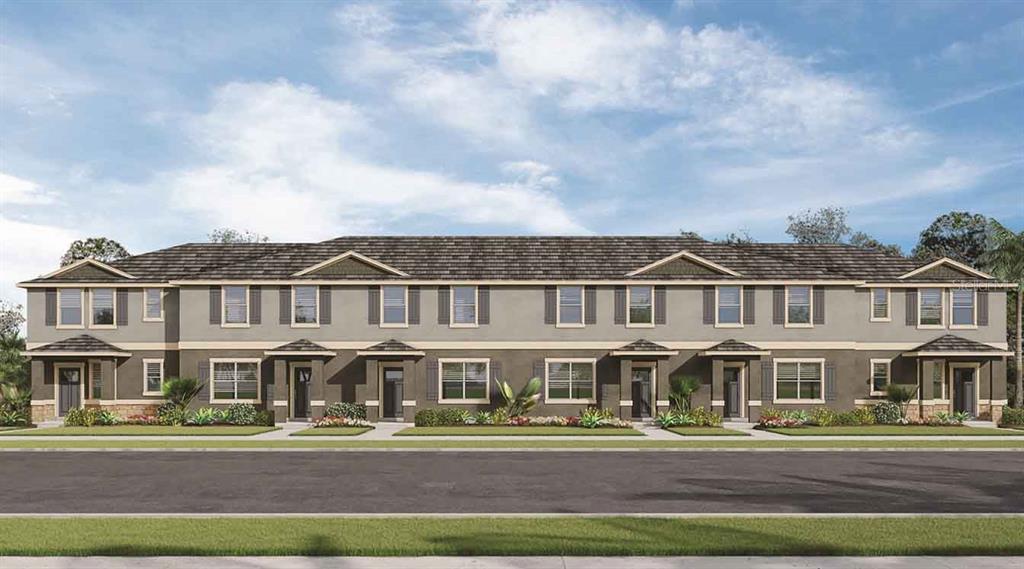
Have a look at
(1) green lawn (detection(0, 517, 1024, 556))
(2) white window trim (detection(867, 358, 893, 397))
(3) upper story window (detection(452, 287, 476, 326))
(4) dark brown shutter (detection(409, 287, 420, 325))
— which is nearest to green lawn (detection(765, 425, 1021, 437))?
(2) white window trim (detection(867, 358, 893, 397))

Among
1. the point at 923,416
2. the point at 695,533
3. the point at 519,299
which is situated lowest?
the point at 923,416

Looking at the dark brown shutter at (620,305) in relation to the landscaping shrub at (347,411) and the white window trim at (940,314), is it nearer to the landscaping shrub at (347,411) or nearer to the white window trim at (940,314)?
the landscaping shrub at (347,411)

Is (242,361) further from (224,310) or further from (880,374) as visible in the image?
(880,374)

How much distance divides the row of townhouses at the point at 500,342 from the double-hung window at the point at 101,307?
35cm

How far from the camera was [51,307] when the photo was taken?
4088cm

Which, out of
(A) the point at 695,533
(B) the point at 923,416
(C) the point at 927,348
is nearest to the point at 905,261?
(C) the point at 927,348

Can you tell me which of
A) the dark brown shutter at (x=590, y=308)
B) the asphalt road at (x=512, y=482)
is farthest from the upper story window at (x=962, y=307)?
the asphalt road at (x=512, y=482)

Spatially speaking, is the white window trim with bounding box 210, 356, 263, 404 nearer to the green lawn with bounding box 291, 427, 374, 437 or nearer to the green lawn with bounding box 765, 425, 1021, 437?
the green lawn with bounding box 291, 427, 374, 437

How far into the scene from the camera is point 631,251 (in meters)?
41.8

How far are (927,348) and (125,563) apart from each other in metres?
37.3

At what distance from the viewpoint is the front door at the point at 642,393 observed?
39.2m

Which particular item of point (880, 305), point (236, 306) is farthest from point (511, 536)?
point (880, 305)

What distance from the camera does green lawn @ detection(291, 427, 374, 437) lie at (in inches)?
1246

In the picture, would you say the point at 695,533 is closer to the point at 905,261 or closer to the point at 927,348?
the point at 927,348
